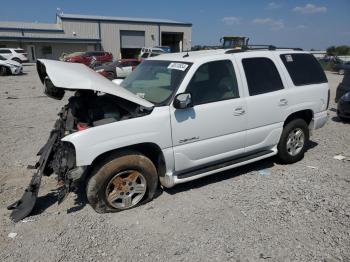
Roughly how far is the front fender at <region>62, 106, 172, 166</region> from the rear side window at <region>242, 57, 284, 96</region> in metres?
1.49

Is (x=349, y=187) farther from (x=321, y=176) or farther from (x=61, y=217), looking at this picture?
(x=61, y=217)

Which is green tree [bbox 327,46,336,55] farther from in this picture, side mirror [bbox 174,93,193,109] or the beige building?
side mirror [bbox 174,93,193,109]

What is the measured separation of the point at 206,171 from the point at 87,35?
49.3 m

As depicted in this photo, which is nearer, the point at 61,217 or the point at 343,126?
the point at 61,217

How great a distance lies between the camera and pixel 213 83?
4.41 meters

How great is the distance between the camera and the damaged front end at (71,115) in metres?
3.68

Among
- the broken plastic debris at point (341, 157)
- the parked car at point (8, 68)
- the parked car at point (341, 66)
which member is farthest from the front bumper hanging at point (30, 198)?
the parked car at point (8, 68)

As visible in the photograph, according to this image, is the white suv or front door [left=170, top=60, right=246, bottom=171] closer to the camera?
the white suv

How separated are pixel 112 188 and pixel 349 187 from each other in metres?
3.40

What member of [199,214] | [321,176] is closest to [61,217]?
[199,214]

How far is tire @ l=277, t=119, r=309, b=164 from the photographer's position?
529 cm

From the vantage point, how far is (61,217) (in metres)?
3.95

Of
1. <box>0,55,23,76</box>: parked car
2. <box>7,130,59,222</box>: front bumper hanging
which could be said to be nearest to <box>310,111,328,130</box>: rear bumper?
A: <box>7,130,59,222</box>: front bumper hanging

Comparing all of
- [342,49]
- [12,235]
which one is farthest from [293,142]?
[342,49]
